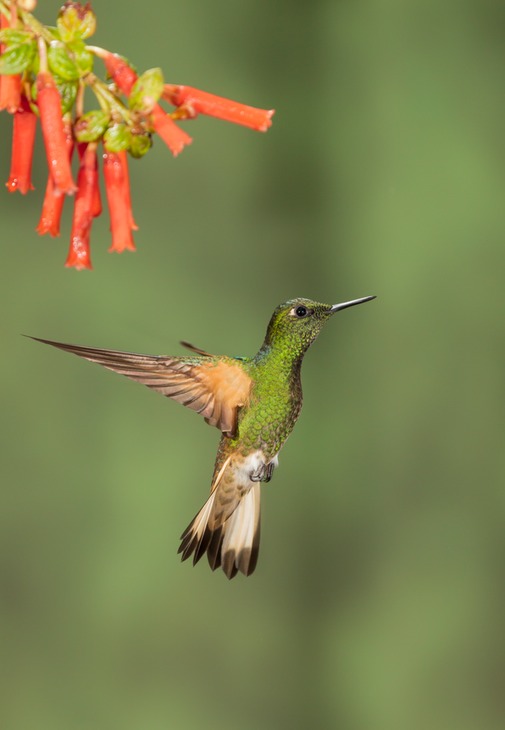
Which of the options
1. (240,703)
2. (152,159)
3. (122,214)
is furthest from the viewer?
(240,703)

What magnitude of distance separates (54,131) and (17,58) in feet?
0.15

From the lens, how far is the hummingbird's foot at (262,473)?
1.05m

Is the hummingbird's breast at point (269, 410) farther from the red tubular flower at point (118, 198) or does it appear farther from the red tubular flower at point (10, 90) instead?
the red tubular flower at point (10, 90)

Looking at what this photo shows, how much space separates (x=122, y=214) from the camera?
616 millimetres

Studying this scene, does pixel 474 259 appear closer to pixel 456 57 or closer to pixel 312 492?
pixel 456 57

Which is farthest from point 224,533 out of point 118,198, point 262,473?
point 118,198

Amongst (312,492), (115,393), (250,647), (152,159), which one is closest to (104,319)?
(115,393)

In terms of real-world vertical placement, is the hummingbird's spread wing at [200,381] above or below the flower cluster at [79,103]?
below

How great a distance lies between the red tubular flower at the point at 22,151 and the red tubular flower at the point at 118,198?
0.18 feet

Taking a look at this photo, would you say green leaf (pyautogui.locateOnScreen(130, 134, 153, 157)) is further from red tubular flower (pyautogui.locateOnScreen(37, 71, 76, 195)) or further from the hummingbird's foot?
the hummingbird's foot

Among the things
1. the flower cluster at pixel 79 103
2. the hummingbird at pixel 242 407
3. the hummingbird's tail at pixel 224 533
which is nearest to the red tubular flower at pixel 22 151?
the flower cluster at pixel 79 103

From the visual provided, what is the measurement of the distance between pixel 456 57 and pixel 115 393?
3.76ft

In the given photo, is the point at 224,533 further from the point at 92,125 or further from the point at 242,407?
the point at 92,125

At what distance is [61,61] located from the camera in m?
0.51
